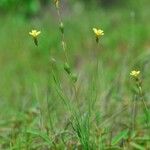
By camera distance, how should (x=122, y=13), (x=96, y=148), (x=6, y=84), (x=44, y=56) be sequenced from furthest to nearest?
→ (x=122, y=13) < (x=44, y=56) < (x=6, y=84) < (x=96, y=148)

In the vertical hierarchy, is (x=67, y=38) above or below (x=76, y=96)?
above

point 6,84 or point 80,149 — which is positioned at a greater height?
point 6,84

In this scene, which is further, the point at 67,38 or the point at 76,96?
the point at 67,38

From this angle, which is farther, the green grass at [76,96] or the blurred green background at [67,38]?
the blurred green background at [67,38]

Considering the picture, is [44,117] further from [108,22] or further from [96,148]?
[108,22]

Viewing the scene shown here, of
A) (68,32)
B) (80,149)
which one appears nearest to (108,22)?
(68,32)

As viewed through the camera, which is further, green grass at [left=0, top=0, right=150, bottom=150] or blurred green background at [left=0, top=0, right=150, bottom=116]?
blurred green background at [left=0, top=0, right=150, bottom=116]

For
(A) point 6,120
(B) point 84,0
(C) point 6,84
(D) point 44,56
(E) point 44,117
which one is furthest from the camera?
(B) point 84,0

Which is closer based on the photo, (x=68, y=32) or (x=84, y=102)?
(x=84, y=102)
